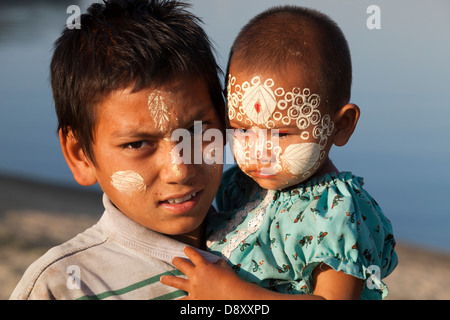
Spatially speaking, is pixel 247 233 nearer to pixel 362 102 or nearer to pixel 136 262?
pixel 136 262

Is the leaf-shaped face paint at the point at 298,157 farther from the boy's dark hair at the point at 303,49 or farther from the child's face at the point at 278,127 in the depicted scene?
the boy's dark hair at the point at 303,49

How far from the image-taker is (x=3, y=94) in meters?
15.8

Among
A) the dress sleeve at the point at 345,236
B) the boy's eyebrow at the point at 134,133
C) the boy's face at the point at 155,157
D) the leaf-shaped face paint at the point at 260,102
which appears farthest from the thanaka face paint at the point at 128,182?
the dress sleeve at the point at 345,236

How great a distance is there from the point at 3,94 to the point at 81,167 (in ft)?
47.2

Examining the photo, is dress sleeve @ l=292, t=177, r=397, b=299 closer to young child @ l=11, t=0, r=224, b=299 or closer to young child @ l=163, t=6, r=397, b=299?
young child @ l=163, t=6, r=397, b=299

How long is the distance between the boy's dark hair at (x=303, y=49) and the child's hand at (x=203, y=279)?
839 mm

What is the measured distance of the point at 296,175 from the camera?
2.48 metres

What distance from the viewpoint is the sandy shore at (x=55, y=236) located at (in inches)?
292

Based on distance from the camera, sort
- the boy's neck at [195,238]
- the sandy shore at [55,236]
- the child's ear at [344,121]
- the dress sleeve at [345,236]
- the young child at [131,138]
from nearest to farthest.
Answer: the dress sleeve at [345,236], the young child at [131,138], the child's ear at [344,121], the boy's neck at [195,238], the sandy shore at [55,236]

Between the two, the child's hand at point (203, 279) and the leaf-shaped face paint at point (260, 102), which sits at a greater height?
the leaf-shaped face paint at point (260, 102)

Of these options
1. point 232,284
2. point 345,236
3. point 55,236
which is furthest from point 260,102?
point 55,236

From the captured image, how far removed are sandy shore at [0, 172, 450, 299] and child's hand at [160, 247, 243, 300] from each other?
452 cm

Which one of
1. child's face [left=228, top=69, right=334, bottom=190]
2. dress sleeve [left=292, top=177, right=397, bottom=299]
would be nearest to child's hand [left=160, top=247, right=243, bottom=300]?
dress sleeve [left=292, top=177, right=397, bottom=299]

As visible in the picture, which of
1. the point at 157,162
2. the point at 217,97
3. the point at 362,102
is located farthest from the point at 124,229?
the point at 362,102
